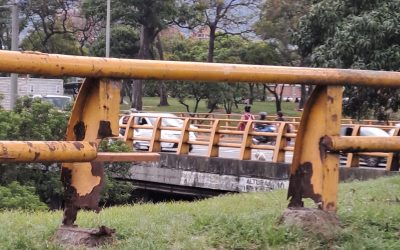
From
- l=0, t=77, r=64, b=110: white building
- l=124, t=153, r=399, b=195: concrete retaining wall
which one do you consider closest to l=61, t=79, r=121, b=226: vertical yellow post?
l=124, t=153, r=399, b=195: concrete retaining wall

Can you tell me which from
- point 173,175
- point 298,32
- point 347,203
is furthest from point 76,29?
point 347,203

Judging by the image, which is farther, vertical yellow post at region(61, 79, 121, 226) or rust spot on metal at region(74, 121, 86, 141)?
rust spot on metal at region(74, 121, 86, 141)

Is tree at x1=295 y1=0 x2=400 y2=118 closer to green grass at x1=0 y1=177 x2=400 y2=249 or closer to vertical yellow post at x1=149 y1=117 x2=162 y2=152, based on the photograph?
green grass at x1=0 y1=177 x2=400 y2=249

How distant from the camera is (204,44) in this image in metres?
64.8

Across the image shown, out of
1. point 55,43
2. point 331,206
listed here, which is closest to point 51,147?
point 331,206

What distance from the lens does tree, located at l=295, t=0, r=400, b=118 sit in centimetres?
1170

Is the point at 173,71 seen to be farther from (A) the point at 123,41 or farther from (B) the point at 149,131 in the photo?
(A) the point at 123,41

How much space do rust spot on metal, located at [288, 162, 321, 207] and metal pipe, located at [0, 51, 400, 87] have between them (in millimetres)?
580

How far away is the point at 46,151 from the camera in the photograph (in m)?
3.73

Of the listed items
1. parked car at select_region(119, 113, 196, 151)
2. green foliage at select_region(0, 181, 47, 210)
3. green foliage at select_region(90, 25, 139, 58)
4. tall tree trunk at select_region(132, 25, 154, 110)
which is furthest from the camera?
green foliage at select_region(90, 25, 139, 58)

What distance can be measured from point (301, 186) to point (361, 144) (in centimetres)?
47

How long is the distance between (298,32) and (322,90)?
10.1 metres

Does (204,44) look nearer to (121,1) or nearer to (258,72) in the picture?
(121,1)

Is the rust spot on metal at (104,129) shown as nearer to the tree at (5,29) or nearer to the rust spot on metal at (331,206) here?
the rust spot on metal at (331,206)
